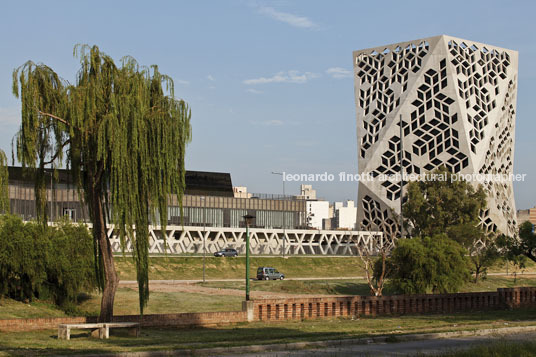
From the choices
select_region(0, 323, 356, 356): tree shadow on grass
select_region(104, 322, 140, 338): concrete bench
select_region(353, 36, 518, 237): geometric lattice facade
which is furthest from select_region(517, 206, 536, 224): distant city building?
select_region(104, 322, 140, 338): concrete bench

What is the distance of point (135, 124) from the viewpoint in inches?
848

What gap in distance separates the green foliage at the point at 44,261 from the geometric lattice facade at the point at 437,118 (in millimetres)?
56244

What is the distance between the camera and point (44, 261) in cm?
3291

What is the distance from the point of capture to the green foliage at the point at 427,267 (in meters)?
39.4

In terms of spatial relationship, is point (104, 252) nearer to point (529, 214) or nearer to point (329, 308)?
point (329, 308)

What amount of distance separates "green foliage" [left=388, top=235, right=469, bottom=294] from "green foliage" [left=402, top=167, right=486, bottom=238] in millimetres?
27873

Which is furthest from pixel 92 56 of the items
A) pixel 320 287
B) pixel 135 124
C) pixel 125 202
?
pixel 320 287

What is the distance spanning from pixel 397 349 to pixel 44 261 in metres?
20.4

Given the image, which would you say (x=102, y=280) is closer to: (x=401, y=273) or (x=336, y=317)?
(x=336, y=317)

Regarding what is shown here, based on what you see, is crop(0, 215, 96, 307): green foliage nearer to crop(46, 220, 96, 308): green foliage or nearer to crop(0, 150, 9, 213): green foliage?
crop(46, 220, 96, 308): green foliage

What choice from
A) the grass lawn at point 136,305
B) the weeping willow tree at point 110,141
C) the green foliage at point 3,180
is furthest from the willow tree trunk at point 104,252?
the grass lawn at point 136,305

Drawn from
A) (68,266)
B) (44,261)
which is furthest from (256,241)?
(44,261)

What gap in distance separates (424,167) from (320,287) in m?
44.0

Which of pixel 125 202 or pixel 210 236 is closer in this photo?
pixel 125 202
